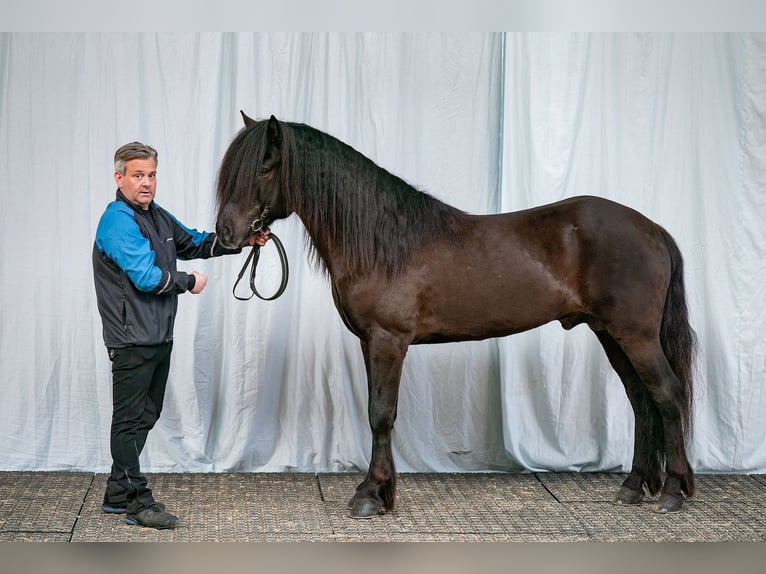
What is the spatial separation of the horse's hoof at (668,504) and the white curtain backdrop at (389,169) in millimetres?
791

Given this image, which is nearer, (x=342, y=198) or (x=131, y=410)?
(x=131, y=410)

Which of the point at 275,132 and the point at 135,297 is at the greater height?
the point at 275,132

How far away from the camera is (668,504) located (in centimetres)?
379

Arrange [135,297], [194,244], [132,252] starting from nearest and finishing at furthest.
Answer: [132,252] < [135,297] < [194,244]

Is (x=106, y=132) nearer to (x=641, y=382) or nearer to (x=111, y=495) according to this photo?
(x=111, y=495)

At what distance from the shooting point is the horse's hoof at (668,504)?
12.4 feet

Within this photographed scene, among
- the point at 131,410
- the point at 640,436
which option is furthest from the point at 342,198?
the point at 640,436

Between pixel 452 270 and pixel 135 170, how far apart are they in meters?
1.31

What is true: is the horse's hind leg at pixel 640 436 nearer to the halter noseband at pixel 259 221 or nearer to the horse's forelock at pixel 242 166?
the halter noseband at pixel 259 221

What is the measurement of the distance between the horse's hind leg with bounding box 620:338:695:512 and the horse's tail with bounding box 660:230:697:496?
54 mm

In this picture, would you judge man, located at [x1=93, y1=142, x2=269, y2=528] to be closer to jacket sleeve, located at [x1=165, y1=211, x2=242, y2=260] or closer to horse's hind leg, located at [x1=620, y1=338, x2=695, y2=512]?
jacket sleeve, located at [x1=165, y1=211, x2=242, y2=260]

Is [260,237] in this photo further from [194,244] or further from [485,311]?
[485,311]

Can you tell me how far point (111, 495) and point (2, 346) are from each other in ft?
3.94

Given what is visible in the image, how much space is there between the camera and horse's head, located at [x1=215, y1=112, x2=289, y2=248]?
355 centimetres
